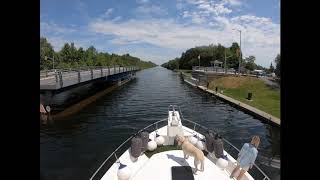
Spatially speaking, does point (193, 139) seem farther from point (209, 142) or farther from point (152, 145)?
point (152, 145)

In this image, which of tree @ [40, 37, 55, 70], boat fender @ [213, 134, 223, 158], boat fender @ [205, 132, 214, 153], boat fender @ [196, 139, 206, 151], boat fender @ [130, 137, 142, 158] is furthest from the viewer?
tree @ [40, 37, 55, 70]

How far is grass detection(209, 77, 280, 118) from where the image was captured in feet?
135

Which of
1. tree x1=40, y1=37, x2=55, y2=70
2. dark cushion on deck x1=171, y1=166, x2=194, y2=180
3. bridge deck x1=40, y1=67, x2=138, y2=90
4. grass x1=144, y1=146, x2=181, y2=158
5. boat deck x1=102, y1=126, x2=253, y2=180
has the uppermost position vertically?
tree x1=40, y1=37, x2=55, y2=70

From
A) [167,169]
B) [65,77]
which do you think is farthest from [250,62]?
[167,169]

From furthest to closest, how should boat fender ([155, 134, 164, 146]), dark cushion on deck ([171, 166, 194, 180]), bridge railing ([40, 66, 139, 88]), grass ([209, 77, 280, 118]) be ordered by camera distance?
1. grass ([209, 77, 280, 118])
2. bridge railing ([40, 66, 139, 88])
3. boat fender ([155, 134, 164, 146])
4. dark cushion on deck ([171, 166, 194, 180])

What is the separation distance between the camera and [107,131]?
32188 millimetres

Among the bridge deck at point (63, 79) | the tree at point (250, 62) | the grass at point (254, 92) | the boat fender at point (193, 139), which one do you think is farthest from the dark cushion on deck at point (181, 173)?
the tree at point (250, 62)

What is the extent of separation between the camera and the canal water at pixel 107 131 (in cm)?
2084

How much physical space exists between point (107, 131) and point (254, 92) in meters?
32.8

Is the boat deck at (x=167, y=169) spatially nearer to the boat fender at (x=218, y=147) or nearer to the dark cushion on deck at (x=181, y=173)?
the dark cushion on deck at (x=181, y=173)

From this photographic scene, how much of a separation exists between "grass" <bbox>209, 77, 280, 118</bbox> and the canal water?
2927 mm

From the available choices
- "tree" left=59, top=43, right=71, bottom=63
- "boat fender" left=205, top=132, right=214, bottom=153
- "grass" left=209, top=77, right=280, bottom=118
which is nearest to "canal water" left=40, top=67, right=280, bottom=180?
"grass" left=209, top=77, right=280, bottom=118

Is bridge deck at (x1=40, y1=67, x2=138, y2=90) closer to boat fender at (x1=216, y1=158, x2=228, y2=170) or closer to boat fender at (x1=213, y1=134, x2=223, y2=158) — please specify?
boat fender at (x1=213, y1=134, x2=223, y2=158)
